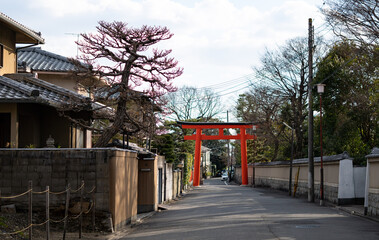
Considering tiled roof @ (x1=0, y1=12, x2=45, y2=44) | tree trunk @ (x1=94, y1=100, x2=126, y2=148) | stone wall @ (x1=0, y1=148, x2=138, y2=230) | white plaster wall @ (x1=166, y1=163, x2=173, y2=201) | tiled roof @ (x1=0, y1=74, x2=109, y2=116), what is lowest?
white plaster wall @ (x1=166, y1=163, x2=173, y2=201)

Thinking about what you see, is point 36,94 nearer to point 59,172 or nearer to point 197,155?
point 59,172

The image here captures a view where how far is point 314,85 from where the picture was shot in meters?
30.0

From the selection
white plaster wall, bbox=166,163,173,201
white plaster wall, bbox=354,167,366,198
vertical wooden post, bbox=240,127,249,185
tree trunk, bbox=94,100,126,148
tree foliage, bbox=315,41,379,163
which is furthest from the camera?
vertical wooden post, bbox=240,127,249,185

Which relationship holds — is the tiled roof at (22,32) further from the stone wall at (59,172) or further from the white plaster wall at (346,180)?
the white plaster wall at (346,180)

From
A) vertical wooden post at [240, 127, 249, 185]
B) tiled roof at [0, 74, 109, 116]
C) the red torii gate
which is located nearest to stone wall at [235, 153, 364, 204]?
tiled roof at [0, 74, 109, 116]

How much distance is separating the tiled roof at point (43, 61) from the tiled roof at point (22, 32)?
326 centimetres

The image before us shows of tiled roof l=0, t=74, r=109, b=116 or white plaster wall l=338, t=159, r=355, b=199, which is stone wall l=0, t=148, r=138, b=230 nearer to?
tiled roof l=0, t=74, r=109, b=116

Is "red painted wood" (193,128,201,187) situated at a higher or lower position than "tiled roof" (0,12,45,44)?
lower

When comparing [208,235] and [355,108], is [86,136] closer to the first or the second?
[208,235]

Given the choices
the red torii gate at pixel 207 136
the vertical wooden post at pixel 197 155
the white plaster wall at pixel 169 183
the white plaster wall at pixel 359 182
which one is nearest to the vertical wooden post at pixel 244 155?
the red torii gate at pixel 207 136

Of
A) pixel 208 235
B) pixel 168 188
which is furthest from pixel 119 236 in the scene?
pixel 168 188

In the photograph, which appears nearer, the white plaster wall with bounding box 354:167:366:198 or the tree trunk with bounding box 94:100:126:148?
the tree trunk with bounding box 94:100:126:148

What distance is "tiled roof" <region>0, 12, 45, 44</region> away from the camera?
65.3ft

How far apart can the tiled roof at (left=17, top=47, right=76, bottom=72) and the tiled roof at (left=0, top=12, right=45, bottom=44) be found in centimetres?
326
